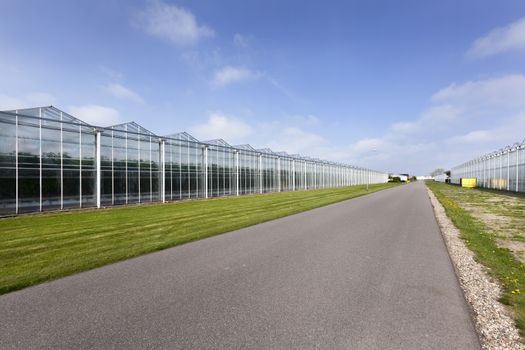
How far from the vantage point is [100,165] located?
20.2 meters

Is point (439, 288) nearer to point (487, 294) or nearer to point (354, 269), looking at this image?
point (487, 294)

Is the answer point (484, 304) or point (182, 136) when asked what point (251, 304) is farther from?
point (182, 136)

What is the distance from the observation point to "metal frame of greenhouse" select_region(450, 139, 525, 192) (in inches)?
1419

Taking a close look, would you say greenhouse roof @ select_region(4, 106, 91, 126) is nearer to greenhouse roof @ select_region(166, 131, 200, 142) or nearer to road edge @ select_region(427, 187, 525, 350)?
greenhouse roof @ select_region(166, 131, 200, 142)

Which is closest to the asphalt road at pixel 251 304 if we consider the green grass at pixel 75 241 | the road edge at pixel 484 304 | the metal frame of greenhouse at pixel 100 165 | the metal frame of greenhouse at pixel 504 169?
the road edge at pixel 484 304

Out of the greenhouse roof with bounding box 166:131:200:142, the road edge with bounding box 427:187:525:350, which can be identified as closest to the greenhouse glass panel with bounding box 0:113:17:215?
the greenhouse roof with bounding box 166:131:200:142

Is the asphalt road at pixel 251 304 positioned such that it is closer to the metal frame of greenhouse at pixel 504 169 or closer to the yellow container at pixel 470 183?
the metal frame of greenhouse at pixel 504 169

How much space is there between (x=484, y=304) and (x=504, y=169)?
164 ft

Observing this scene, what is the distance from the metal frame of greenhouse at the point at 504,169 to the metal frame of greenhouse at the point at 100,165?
35238 millimetres

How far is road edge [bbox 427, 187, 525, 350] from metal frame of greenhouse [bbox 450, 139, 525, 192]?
39021 millimetres

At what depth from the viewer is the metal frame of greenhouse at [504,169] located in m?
36.0

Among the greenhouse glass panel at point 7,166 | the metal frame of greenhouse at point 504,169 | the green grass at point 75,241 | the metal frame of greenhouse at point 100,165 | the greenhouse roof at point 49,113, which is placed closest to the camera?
the green grass at point 75,241

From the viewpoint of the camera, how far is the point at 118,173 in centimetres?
2172

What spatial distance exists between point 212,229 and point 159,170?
16.2m
